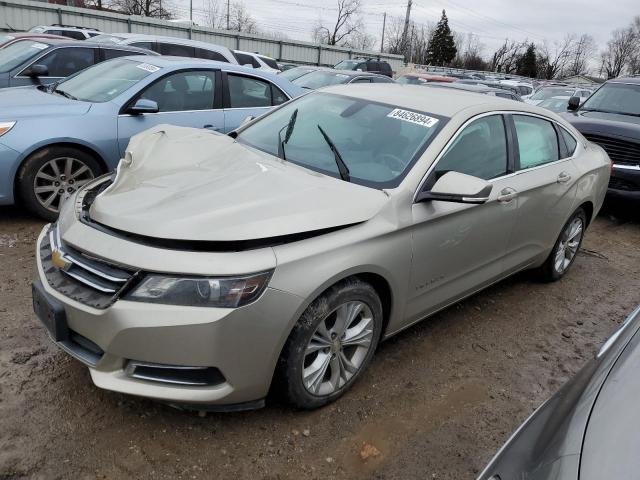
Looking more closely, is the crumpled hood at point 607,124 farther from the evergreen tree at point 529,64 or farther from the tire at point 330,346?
the evergreen tree at point 529,64

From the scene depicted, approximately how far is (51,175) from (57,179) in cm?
6

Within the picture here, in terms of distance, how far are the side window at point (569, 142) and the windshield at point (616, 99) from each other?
4.34m

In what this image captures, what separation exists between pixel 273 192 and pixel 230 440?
4.06 ft

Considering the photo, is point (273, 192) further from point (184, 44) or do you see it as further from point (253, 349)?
point (184, 44)

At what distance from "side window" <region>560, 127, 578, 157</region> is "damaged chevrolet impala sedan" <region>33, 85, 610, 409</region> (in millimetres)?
644

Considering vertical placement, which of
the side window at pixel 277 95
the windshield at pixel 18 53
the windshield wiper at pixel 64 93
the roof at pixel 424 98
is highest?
the roof at pixel 424 98

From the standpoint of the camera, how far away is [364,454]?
100 inches

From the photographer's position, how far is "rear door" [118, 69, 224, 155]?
5.12 m

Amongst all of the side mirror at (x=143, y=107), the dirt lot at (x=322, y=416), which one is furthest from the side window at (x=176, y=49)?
the dirt lot at (x=322, y=416)

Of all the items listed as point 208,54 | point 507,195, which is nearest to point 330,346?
point 507,195

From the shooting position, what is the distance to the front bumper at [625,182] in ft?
21.9

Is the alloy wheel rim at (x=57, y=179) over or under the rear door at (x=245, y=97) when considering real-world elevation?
under

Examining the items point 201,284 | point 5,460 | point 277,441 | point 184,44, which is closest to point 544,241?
point 277,441

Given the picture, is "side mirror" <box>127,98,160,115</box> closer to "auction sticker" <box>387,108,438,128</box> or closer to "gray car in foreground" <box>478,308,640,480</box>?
"auction sticker" <box>387,108,438,128</box>
